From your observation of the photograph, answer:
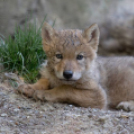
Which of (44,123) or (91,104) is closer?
(44,123)

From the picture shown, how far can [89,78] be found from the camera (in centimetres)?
490

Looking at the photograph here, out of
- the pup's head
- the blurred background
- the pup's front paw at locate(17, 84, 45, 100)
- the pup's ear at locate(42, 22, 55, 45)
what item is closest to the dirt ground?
the pup's front paw at locate(17, 84, 45, 100)

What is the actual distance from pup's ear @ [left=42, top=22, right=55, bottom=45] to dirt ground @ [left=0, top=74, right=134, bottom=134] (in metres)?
1.10

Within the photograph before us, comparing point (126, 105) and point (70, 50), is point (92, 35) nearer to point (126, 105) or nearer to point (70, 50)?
point (70, 50)

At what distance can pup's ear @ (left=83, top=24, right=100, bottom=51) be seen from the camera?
485 centimetres

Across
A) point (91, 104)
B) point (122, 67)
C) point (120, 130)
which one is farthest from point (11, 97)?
point (122, 67)

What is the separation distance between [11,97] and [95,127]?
1.67m

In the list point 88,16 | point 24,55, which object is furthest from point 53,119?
point 88,16

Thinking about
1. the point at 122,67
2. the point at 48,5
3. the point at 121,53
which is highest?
the point at 48,5

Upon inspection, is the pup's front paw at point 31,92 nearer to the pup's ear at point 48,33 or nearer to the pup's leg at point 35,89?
the pup's leg at point 35,89

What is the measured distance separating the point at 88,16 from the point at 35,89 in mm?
6683

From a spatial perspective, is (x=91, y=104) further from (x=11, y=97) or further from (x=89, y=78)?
(x=11, y=97)

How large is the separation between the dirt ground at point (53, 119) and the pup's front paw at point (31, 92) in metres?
0.09

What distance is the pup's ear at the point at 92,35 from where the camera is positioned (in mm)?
4852
